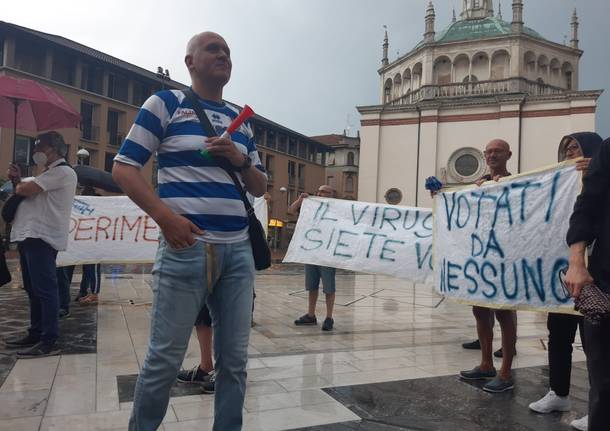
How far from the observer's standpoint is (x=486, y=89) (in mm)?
39344

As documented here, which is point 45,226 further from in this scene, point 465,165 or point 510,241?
point 465,165

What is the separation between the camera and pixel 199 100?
2.33 meters

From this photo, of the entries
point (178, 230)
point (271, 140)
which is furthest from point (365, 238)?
point (271, 140)

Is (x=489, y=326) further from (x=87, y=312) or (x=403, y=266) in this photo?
(x=87, y=312)

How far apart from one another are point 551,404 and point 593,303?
166 centimetres

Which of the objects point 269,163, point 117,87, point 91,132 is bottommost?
point 91,132

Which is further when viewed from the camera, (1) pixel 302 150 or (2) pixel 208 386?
(1) pixel 302 150

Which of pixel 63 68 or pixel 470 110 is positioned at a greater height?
pixel 63 68

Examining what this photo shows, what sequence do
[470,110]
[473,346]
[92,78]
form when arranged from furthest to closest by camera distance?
1. [92,78]
2. [470,110]
3. [473,346]

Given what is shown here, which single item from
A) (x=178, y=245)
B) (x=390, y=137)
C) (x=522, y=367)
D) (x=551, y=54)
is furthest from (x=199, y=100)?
(x=551, y=54)

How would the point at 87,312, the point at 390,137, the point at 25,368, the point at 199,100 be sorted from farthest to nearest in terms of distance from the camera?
the point at 390,137 < the point at 87,312 < the point at 25,368 < the point at 199,100

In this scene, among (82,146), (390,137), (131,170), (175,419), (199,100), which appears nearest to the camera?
(131,170)

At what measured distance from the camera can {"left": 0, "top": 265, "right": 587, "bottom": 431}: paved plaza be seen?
3145 millimetres

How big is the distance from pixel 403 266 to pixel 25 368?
4.03m
